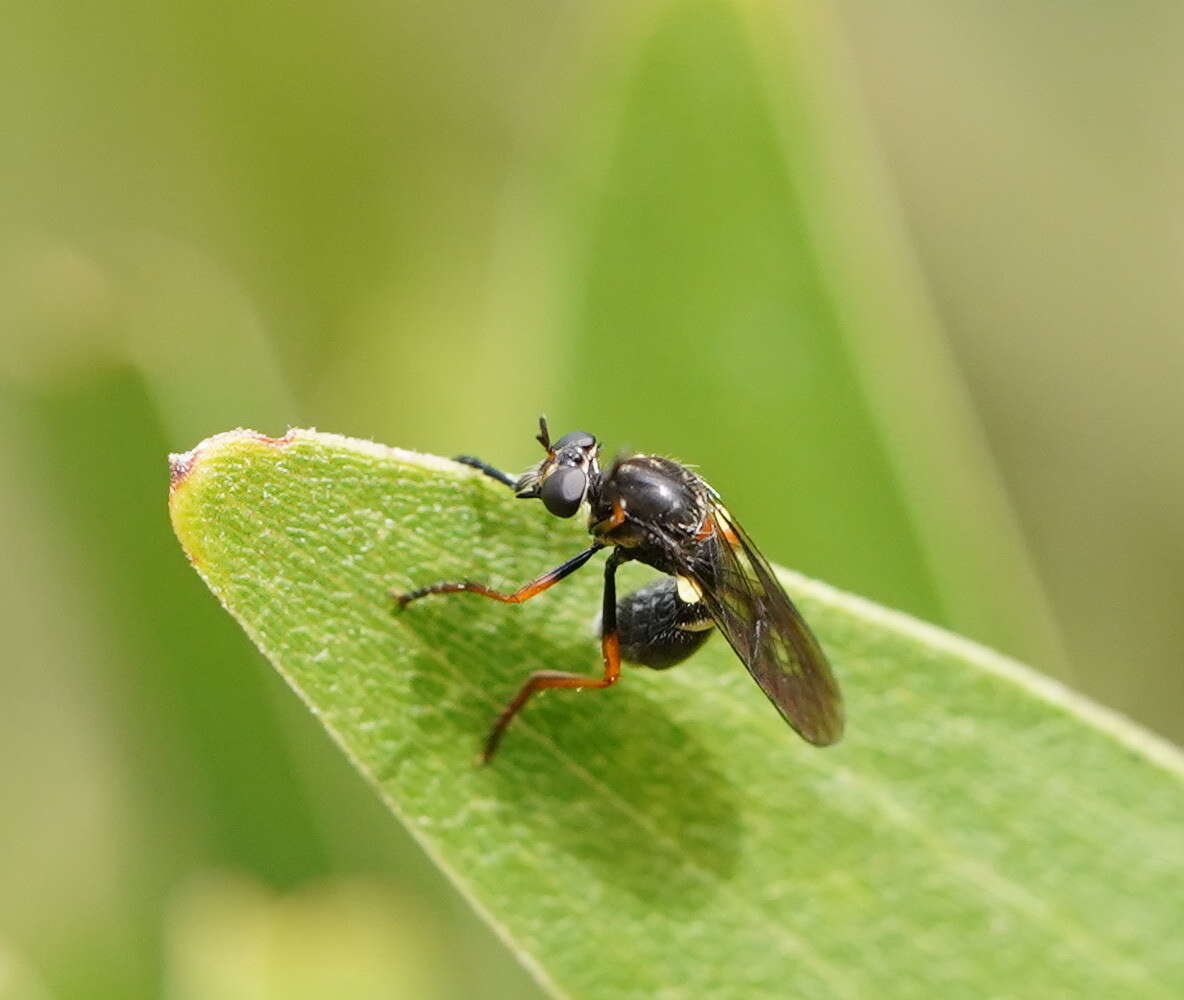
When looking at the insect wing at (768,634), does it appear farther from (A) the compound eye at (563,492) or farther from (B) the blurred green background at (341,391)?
(A) the compound eye at (563,492)

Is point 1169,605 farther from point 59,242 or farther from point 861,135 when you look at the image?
point 59,242

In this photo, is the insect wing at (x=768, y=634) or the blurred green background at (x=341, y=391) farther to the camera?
the blurred green background at (x=341, y=391)

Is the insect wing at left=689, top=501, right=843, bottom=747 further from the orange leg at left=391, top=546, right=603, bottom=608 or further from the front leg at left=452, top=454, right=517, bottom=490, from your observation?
the front leg at left=452, top=454, right=517, bottom=490

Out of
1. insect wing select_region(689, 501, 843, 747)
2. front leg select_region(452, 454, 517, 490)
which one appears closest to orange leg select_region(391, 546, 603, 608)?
front leg select_region(452, 454, 517, 490)

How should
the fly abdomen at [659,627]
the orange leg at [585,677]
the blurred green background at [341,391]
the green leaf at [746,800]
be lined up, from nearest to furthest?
the green leaf at [746,800] → the orange leg at [585,677] → the fly abdomen at [659,627] → the blurred green background at [341,391]

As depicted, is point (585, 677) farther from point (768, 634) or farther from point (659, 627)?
point (768, 634)

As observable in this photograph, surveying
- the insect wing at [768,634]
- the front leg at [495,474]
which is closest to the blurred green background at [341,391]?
the insect wing at [768,634]

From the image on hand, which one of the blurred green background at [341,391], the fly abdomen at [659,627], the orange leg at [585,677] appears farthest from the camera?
the blurred green background at [341,391]

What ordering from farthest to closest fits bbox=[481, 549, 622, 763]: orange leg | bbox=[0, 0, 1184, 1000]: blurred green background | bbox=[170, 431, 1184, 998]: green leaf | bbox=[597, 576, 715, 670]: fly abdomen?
bbox=[0, 0, 1184, 1000]: blurred green background, bbox=[597, 576, 715, 670]: fly abdomen, bbox=[481, 549, 622, 763]: orange leg, bbox=[170, 431, 1184, 998]: green leaf
